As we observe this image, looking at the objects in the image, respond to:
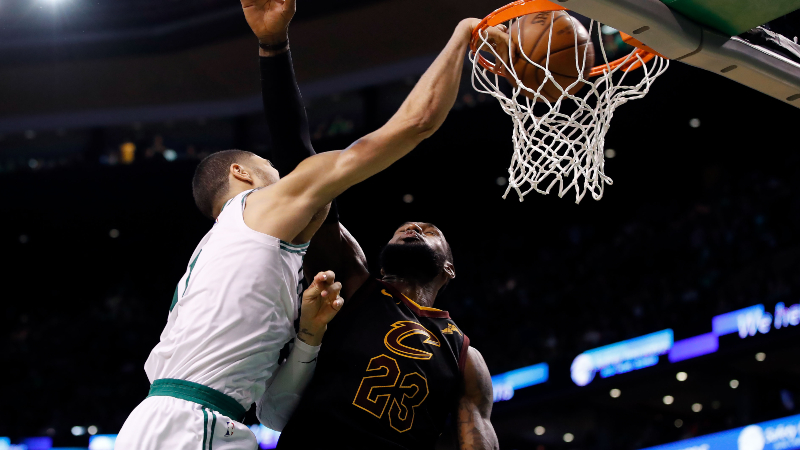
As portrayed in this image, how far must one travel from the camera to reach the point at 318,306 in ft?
7.65

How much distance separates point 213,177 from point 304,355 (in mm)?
689

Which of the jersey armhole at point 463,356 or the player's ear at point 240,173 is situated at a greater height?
the player's ear at point 240,173

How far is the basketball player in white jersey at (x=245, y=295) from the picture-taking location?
205 cm

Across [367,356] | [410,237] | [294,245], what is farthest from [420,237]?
[294,245]

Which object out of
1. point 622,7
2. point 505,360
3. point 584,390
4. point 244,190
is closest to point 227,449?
point 244,190

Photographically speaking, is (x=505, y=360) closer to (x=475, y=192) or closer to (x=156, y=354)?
(x=475, y=192)

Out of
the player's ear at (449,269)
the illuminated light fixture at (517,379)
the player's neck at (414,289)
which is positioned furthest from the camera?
the illuminated light fixture at (517,379)

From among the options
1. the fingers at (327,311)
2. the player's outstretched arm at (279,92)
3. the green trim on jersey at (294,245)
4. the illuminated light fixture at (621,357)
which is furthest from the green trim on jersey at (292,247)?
the illuminated light fixture at (621,357)

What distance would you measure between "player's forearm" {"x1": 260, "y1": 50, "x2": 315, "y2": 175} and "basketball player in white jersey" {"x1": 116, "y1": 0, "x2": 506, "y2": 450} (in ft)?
0.70

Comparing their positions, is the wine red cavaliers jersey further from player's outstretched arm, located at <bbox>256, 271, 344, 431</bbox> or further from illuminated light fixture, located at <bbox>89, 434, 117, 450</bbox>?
illuminated light fixture, located at <bbox>89, 434, 117, 450</bbox>

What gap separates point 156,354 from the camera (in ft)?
7.18

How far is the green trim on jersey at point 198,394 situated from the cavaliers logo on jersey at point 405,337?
0.66 meters

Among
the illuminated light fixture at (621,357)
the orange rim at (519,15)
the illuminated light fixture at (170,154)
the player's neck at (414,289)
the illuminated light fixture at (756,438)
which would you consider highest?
the illuminated light fixture at (170,154)

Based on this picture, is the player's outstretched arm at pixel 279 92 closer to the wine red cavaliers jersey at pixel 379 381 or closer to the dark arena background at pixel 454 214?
the wine red cavaliers jersey at pixel 379 381
